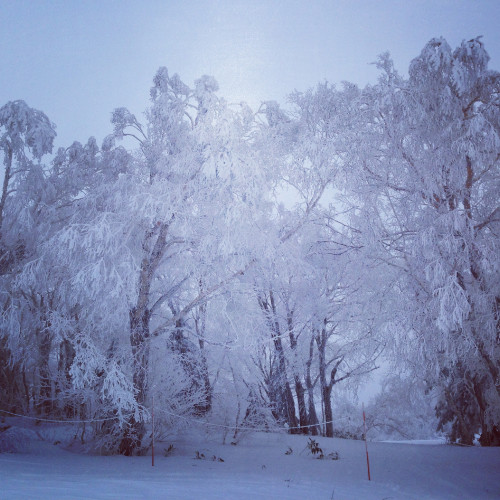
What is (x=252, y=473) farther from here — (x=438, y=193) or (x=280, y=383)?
(x=280, y=383)

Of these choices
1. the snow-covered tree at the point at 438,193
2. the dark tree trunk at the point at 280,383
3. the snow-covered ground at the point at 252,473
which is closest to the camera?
the snow-covered ground at the point at 252,473

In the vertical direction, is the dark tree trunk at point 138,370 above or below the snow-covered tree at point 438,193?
below

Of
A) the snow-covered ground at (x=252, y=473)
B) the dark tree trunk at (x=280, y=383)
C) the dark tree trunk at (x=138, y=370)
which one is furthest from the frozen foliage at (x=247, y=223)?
the dark tree trunk at (x=280, y=383)

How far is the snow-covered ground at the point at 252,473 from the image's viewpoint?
4598 mm

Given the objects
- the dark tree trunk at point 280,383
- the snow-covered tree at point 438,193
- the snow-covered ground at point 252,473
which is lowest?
the snow-covered ground at point 252,473

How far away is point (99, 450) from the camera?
8.74 metres

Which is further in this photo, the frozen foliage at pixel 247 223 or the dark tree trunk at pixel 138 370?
the dark tree trunk at pixel 138 370

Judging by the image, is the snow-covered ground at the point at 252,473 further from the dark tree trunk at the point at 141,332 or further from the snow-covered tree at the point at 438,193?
the snow-covered tree at the point at 438,193

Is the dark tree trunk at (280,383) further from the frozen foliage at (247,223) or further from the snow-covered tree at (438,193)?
the snow-covered tree at (438,193)

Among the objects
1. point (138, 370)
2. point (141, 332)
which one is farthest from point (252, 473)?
point (141, 332)

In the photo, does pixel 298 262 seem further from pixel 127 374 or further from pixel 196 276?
pixel 127 374

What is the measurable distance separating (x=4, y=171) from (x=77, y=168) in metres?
2.08

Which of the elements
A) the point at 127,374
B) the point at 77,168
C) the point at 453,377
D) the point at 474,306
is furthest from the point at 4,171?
the point at 453,377

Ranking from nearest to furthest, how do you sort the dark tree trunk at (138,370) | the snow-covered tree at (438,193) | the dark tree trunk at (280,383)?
the snow-covered tree at (438,193) → the dark tree trunk at (138,370) → the dark tree trunk at (280,383)
